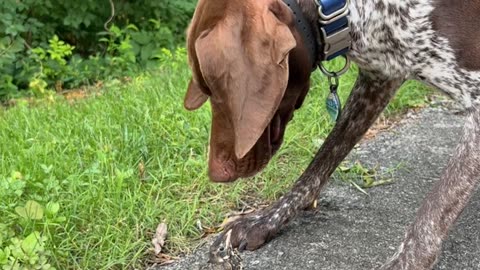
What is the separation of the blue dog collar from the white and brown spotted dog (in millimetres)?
37

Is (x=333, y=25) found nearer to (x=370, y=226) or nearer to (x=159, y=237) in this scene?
(x=370, y=226)

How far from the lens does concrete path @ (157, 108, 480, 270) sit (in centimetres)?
295

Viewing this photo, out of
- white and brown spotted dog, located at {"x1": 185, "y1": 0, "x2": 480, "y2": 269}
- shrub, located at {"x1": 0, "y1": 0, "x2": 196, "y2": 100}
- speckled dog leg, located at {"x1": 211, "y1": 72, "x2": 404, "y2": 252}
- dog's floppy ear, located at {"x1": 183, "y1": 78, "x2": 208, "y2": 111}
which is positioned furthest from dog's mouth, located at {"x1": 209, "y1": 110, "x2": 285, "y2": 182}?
shrub, located at {"x1": 0, "y1": 0, "x2": 196, "y2": 100}

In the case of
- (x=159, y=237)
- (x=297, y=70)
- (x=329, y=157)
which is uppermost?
(x=297, y=70)

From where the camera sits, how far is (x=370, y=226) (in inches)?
125

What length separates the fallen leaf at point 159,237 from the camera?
3.03 m

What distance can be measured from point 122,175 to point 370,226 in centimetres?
109

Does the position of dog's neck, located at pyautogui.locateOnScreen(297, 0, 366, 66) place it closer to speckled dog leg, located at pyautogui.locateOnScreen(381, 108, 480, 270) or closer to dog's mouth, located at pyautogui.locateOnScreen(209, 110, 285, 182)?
dog's mouth, located at pyautogui.locateOnScreen(209, 110, 285, 182)

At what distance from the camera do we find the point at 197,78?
267 centimetres

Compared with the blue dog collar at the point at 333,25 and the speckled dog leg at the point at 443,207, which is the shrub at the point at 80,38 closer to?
the blue dog collar at the point at 333,25

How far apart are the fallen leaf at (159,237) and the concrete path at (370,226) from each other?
96 millimetres

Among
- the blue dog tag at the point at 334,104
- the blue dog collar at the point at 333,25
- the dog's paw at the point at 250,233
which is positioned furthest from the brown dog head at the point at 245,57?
the dog's paw at the point at 250,233

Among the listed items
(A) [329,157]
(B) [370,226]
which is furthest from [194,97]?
(B) [370,226]

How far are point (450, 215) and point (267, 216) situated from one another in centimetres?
81
